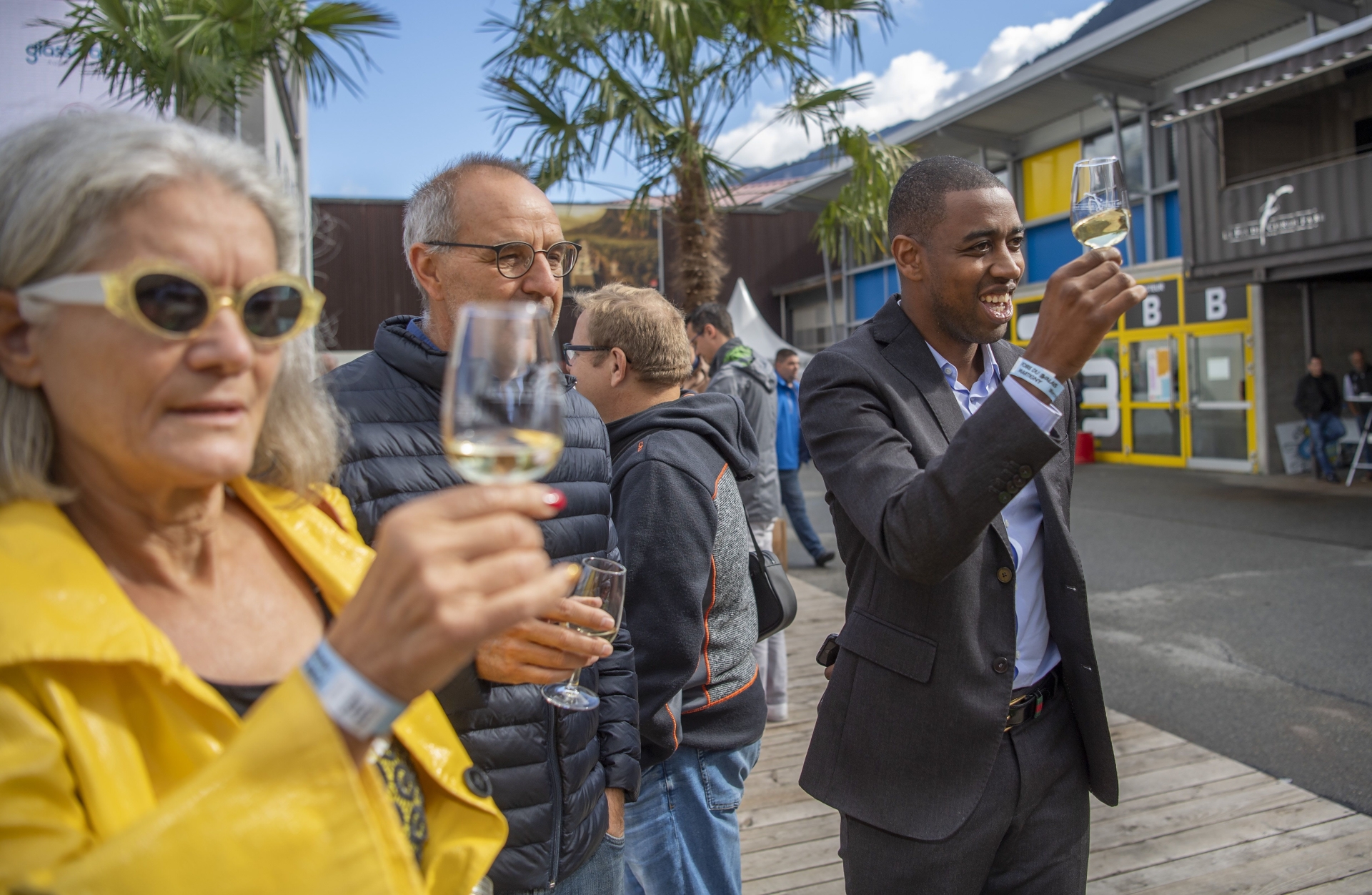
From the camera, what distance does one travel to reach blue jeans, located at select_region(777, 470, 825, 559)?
323 inches

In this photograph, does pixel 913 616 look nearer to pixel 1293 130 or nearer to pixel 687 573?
pixel 687 573

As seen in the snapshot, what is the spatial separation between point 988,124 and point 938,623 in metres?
18.4

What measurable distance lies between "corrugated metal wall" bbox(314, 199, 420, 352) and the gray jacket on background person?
56.2 feet

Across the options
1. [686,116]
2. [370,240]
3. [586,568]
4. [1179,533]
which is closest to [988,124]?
[1179,533]

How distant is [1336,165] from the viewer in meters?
12.2

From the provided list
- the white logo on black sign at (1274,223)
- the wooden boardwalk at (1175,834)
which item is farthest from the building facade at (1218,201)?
the wooden boardwalk at (1175,834)

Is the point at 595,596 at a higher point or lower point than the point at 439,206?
lower

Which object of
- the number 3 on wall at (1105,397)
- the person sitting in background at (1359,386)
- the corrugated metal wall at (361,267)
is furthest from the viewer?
the corrugated metal wall at (361,267)

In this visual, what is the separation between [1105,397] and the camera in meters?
16.7

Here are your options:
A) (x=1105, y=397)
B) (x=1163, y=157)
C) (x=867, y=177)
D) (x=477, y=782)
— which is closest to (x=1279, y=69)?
(x=1163, y=157)

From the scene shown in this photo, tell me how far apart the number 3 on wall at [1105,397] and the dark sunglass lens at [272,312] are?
17254mm

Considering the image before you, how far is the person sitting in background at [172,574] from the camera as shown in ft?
2.57

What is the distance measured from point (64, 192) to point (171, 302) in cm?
15

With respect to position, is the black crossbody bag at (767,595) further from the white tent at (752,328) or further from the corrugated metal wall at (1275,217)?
the corrugated metal wall at (1275,217)
